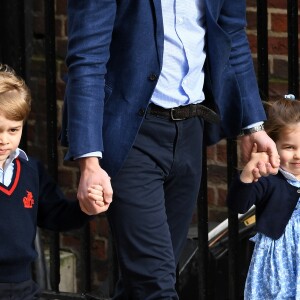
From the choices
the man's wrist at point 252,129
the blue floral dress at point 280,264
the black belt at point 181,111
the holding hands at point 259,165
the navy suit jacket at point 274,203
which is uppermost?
the black belt at point 181,111

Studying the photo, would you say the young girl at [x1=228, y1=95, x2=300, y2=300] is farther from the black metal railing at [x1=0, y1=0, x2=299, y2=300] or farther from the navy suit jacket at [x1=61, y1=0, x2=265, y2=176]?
the navy suit jacket at [x1=61, y1=0, x2=265, y2=176]

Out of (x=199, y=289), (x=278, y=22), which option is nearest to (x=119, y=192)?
(x=199, y=289)

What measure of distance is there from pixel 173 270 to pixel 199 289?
1.15 metres

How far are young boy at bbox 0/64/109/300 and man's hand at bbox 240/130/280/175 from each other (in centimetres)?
60

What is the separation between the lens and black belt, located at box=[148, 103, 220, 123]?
350 cm

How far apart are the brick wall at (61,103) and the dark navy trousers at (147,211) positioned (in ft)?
6.44

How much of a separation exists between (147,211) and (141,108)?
31 centimetres

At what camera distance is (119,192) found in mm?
3461

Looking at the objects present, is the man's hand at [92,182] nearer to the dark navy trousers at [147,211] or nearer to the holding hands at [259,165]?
the dark navy trousers at [147,211]

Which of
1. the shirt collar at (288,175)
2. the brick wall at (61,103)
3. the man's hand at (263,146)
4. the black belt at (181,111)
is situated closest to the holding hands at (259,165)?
the man's hand at (263,146)

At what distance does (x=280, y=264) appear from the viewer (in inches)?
159

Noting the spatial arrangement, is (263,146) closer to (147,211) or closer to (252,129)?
(252,129)

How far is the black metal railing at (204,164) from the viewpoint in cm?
439

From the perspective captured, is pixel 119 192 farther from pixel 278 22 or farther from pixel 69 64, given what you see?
pixel 278 22
